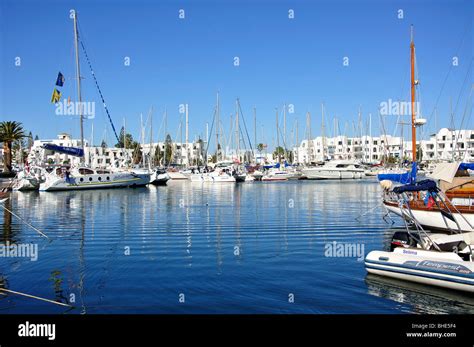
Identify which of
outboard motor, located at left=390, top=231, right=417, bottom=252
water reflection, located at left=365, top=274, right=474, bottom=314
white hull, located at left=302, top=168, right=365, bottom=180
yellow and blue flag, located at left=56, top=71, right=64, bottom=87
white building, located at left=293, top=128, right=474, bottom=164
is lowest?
water reflection, located at left=365, top=274, right=474, bottom=314

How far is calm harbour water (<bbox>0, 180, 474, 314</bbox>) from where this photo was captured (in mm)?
12852

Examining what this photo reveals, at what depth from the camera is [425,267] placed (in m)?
14.3

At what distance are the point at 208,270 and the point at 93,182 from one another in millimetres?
54599

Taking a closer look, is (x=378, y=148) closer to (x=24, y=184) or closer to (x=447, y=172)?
(x=24, y=184)

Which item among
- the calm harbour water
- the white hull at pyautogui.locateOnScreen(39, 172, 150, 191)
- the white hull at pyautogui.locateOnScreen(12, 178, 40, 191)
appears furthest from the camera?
the white hull at pyautogui.locateOnScreen(12, 178, 40, 191)

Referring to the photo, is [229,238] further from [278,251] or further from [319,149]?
[319,149]

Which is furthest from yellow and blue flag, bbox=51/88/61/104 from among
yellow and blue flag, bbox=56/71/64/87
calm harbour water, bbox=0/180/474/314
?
calm harbour water, bbox=0/180/474/314

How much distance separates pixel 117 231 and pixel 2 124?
6438 cm

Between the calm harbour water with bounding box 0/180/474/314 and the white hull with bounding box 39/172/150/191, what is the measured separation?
35.2m

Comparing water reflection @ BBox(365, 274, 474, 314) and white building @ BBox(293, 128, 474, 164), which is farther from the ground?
white building @ BBox(293, 128, 474, 164)

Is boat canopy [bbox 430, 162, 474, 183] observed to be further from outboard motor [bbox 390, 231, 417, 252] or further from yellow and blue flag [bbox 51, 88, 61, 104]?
yellow and blue flag [bbox 51, 88, 61, 104]

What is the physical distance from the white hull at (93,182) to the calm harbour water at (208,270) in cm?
3515

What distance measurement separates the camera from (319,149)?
179 m
